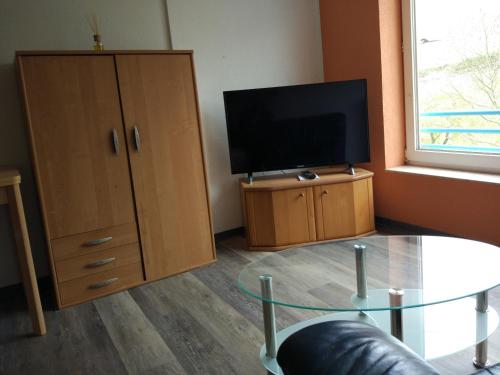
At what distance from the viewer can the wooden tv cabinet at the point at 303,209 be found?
11.1ft

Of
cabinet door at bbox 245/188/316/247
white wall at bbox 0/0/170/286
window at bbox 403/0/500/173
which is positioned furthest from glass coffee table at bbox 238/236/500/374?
white wall at bbox 0/0/170/286

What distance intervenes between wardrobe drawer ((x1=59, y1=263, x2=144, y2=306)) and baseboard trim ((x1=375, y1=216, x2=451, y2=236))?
213 centimetres

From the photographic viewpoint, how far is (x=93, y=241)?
2.79m

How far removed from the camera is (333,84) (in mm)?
3455

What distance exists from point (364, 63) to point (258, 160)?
4.16 ft

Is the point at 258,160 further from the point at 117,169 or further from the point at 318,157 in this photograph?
the point at 117,169

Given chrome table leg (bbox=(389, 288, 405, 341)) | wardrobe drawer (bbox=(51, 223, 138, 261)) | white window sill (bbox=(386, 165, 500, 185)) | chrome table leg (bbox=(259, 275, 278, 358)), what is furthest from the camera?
white window sill (bbox=(386, 165, 500, 185))

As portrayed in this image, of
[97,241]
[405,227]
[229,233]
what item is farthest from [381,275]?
[229,233]

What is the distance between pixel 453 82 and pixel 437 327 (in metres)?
2.13

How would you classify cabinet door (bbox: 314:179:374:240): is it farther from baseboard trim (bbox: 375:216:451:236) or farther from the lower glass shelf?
the lower glass shelf

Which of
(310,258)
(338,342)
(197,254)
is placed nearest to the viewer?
(338,342)

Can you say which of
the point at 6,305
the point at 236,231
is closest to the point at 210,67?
the point at 236,231

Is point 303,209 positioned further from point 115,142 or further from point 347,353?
point 347,353

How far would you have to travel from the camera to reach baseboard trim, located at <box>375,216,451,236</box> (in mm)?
3430
